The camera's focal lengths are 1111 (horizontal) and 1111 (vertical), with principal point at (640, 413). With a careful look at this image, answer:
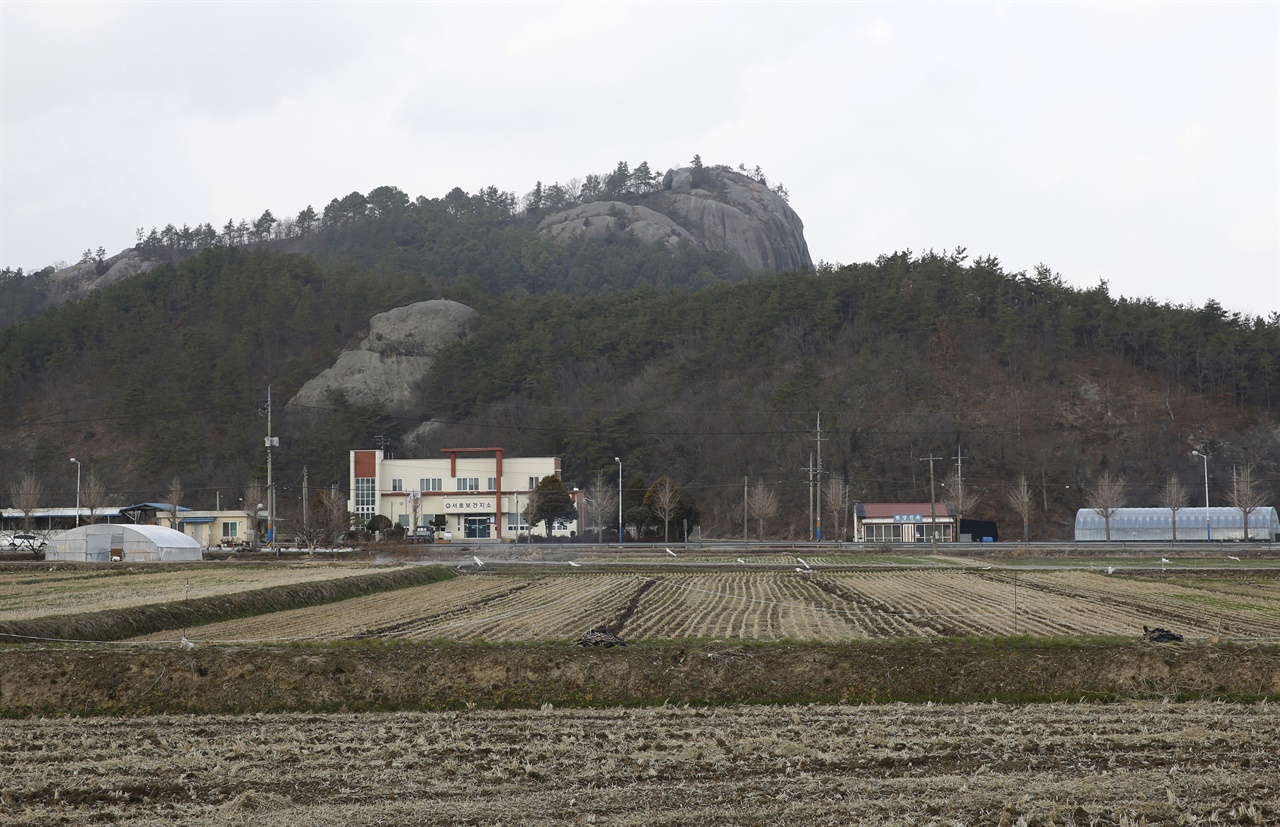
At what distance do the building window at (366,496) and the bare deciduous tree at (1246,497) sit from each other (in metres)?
66.0

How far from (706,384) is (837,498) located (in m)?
32.2

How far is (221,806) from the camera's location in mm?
10844

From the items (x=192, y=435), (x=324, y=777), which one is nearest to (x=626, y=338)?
(x=192, y=435)

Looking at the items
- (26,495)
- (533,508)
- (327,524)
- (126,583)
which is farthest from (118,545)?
(26,495)

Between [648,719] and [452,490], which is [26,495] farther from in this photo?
[648,719]

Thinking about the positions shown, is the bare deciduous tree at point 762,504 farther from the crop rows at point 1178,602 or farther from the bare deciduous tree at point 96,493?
the bare deciduous tree at point 96,493

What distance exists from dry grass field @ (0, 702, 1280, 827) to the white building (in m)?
78.6

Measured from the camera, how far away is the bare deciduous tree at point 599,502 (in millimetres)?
88838

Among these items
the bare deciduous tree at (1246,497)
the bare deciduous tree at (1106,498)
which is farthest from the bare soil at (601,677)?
the bare deciduous tree at (1246,497)

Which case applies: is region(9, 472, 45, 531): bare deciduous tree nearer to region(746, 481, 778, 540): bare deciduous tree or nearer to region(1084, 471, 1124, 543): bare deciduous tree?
region(746, 481, 778, 540): bare deciduous tree

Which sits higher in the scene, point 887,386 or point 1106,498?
point 887,386

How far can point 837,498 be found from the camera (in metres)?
88.2

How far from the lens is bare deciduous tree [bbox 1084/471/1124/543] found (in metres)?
79.9

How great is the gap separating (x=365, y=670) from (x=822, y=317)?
345 feet
